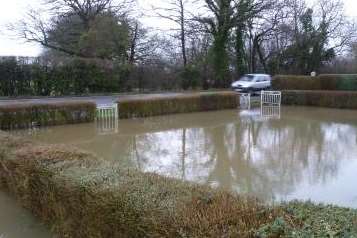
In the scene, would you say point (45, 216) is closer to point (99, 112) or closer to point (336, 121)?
point (99, 112)

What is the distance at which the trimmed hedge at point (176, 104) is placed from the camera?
604 inches

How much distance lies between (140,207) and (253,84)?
22026 mm

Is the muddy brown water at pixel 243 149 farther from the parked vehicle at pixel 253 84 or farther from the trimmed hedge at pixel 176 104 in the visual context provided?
the parked vehicle at pixel 253 84

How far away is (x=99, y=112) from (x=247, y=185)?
8767 millimetres

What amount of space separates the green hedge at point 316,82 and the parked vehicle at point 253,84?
1.67 m

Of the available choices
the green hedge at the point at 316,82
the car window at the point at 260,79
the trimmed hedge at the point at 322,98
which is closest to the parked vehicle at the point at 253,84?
the car window at the point at 260,79

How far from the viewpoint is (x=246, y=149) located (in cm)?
945

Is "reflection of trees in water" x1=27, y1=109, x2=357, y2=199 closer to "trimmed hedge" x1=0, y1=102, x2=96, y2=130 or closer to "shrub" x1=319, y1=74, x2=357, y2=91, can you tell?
"trimmed hedge" x1=0, y1=102, x2=96, y2=130

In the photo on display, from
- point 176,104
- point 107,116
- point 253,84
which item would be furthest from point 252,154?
point 253,84

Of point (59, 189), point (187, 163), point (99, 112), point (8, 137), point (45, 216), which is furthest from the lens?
point (99, 112)

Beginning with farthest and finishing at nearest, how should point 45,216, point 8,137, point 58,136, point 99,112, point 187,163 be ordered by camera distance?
1. point 99,112
2. point 58,136
3. point 187,163
4. point 8,137
5. point 45,216

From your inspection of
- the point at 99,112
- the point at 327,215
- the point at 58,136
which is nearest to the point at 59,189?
the point at 327,215

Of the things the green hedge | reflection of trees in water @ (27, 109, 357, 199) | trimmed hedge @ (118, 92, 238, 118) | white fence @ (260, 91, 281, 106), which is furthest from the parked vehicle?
reflection of trees in water @ (27, 109, 357, 199)

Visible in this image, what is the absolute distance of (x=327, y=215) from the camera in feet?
7.97
